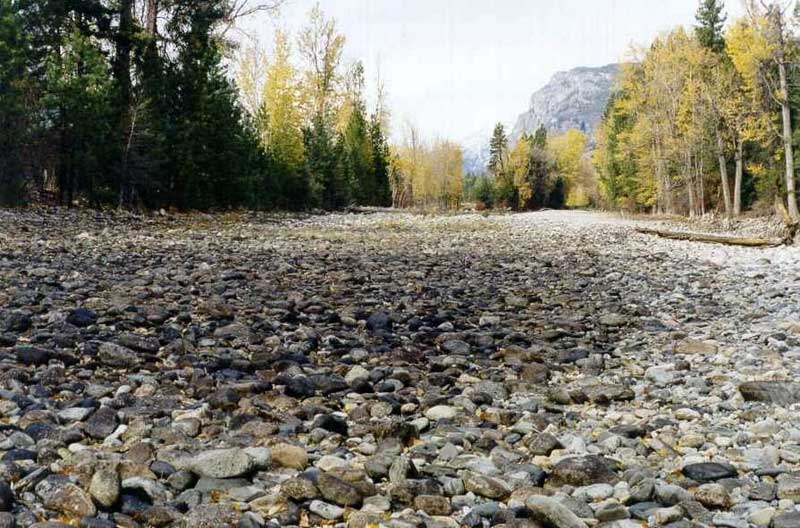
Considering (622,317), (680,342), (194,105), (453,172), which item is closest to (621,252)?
(622,317)

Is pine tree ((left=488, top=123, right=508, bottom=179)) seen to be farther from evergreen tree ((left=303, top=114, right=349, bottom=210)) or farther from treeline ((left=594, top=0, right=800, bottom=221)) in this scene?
evergreen tree ((left=303, top=114, right=349, bottom=210))

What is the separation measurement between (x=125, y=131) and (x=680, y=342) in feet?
67.5

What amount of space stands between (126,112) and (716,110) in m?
26.2

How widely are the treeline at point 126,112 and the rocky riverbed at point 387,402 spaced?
13170mm

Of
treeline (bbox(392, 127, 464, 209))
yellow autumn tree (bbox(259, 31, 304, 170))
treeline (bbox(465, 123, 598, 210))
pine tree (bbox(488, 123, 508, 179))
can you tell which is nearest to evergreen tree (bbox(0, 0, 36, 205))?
yellow autumn tree (bbox(259, 31, 304, 170))

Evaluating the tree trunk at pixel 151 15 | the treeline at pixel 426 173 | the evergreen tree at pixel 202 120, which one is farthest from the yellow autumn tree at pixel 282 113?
the treeline at pixel 426 173

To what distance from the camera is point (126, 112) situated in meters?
21.9

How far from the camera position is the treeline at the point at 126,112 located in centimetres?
1989

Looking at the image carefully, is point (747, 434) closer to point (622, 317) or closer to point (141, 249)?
point (622, 317)

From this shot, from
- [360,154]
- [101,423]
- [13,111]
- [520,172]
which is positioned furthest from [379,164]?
[101,423]

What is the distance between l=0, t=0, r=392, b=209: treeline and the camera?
1989 centimetres

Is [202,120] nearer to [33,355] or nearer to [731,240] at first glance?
[731,240]

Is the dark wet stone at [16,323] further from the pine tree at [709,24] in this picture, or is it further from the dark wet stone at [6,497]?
the pine tree at [709,24]

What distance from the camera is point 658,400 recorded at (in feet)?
13.9
